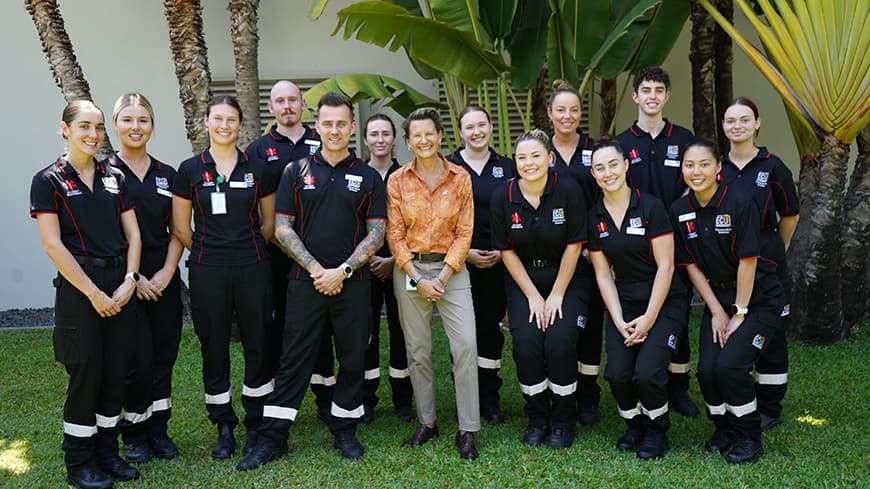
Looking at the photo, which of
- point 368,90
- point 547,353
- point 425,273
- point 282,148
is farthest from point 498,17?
point 547,353

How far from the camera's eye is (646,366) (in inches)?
168

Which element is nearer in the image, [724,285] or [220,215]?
[220,215]

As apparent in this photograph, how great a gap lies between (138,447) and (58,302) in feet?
3.64

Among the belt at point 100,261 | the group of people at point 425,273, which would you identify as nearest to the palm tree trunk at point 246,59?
the group of people at point 425,273

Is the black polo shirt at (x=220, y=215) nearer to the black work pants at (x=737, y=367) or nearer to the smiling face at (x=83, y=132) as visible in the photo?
the smiling face at (x=83, y=132)

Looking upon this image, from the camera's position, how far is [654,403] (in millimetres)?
4297

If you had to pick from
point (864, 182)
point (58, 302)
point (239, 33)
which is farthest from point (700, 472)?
point (239, 33)

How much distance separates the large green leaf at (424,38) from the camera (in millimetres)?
5730

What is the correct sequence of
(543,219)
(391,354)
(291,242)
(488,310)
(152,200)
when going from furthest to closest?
(391,354), (488,310), (543,219), (152,200), (291,242)

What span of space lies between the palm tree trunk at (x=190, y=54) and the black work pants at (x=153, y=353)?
123 inches

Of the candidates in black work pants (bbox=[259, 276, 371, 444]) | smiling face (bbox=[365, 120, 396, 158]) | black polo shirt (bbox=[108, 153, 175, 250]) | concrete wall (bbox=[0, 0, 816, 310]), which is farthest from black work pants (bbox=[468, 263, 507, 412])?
concrete wall (bbox=[0, 0, 816, 310])

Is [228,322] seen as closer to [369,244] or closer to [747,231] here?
[369,244]

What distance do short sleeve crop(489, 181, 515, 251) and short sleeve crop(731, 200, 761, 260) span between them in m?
1.36

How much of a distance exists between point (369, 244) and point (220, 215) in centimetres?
91
